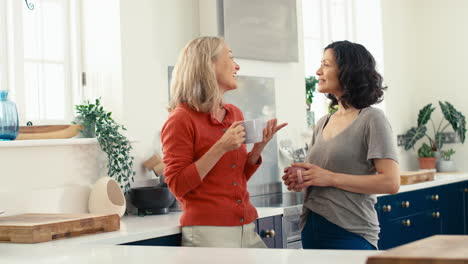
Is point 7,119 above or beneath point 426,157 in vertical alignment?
above

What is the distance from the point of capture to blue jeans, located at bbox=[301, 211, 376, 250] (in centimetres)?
242

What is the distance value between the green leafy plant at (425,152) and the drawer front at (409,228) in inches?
31.5

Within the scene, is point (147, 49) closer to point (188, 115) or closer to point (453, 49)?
point (188, 115)

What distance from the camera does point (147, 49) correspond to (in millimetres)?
3686

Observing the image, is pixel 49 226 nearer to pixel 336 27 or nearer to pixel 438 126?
pixel 336 27

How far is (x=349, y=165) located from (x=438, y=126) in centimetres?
404

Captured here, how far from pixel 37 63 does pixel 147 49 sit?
552 millimetres

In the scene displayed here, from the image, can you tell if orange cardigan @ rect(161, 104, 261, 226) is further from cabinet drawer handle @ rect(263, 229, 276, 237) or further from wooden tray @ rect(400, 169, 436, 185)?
wooden tray @ rect(400, 169, 436, 185)

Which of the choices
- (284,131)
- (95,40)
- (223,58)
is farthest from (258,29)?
(223,58)

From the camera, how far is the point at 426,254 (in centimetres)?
111

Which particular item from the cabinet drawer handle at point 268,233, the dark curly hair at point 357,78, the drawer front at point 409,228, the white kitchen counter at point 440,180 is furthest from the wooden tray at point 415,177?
→ the dark curly hair at point 357,78

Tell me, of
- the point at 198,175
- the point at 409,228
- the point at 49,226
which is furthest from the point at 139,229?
the point at 409,228

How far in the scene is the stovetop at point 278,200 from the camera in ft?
12.4

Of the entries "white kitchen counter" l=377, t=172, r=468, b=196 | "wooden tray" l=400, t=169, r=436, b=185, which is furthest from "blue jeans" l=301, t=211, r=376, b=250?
"wooden tray" l=400, t=169, r=436, b=185
